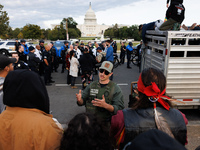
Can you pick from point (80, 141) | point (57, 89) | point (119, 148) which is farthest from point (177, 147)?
point (57, 89)

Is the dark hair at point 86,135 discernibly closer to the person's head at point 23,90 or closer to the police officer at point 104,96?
the person's head at point 23,90

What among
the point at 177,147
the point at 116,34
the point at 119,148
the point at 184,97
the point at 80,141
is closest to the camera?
the point at 177,147

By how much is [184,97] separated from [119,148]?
3.24m

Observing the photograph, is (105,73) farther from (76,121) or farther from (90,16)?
(90,16)

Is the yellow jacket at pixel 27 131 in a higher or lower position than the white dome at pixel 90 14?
lower

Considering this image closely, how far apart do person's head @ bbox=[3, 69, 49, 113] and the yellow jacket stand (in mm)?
79

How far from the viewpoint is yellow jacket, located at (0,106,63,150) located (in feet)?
5.00

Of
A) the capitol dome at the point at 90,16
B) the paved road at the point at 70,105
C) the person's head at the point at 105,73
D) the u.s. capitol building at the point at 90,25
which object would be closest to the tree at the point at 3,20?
the paved road at the point at 70,105

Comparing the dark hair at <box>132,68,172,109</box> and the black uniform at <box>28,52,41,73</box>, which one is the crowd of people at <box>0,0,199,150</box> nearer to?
the dark hair at <box>132,68,172,109</box>

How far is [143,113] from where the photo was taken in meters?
1.68

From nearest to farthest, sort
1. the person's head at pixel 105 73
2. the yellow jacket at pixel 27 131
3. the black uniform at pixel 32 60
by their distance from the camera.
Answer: the yellow jacket at pixel 27 131 → the person's head at pixel 105 73 → the black uniform at pixel 32 60

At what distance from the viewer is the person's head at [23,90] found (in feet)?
5.27

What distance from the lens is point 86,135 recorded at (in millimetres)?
1290

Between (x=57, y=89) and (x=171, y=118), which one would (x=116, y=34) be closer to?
(x=57, y=89)
